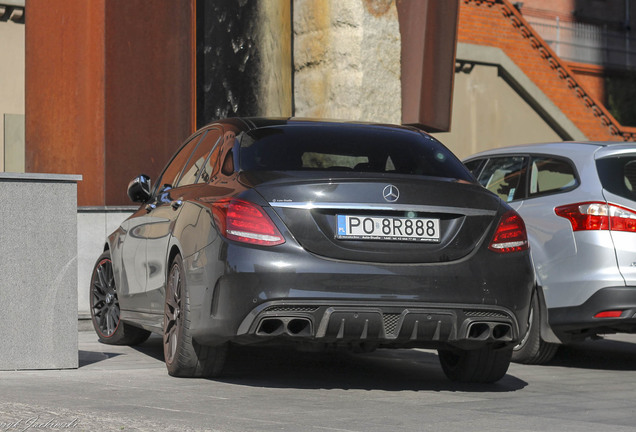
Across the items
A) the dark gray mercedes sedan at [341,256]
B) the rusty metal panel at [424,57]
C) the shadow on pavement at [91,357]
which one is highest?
the rusty metal panel at [424,57]

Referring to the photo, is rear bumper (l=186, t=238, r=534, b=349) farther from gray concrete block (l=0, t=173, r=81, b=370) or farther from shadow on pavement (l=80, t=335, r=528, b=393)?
gray concrete block (l=0, t=173, r=81, b=370)

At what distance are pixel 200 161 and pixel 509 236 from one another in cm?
213

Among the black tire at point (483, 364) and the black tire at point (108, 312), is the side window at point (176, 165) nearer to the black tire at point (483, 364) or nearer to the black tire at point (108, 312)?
the black tire at point (108, 312)

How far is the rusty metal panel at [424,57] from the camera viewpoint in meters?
15.6

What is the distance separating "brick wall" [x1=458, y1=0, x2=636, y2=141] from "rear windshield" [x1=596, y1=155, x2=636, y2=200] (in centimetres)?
1787

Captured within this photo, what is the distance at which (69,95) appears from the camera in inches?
518

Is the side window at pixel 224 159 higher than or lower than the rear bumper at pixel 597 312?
higher

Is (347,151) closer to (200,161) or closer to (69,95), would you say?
(200,161)

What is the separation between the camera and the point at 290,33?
51.1 ft

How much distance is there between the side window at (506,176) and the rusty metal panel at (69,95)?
4198 mm

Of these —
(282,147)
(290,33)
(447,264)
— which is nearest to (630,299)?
(447,264)

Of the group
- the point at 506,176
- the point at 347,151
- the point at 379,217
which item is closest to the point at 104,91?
the point at 506,176

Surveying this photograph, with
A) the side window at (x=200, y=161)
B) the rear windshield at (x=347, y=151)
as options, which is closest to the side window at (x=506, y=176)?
the rear windshield at (x=347, y=151)

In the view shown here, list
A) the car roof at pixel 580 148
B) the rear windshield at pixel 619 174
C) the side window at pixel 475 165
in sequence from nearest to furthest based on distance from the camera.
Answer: the rear windshield at pixel 619 174
the car roof at pixel 580 148
the side window at pixel 475 165
